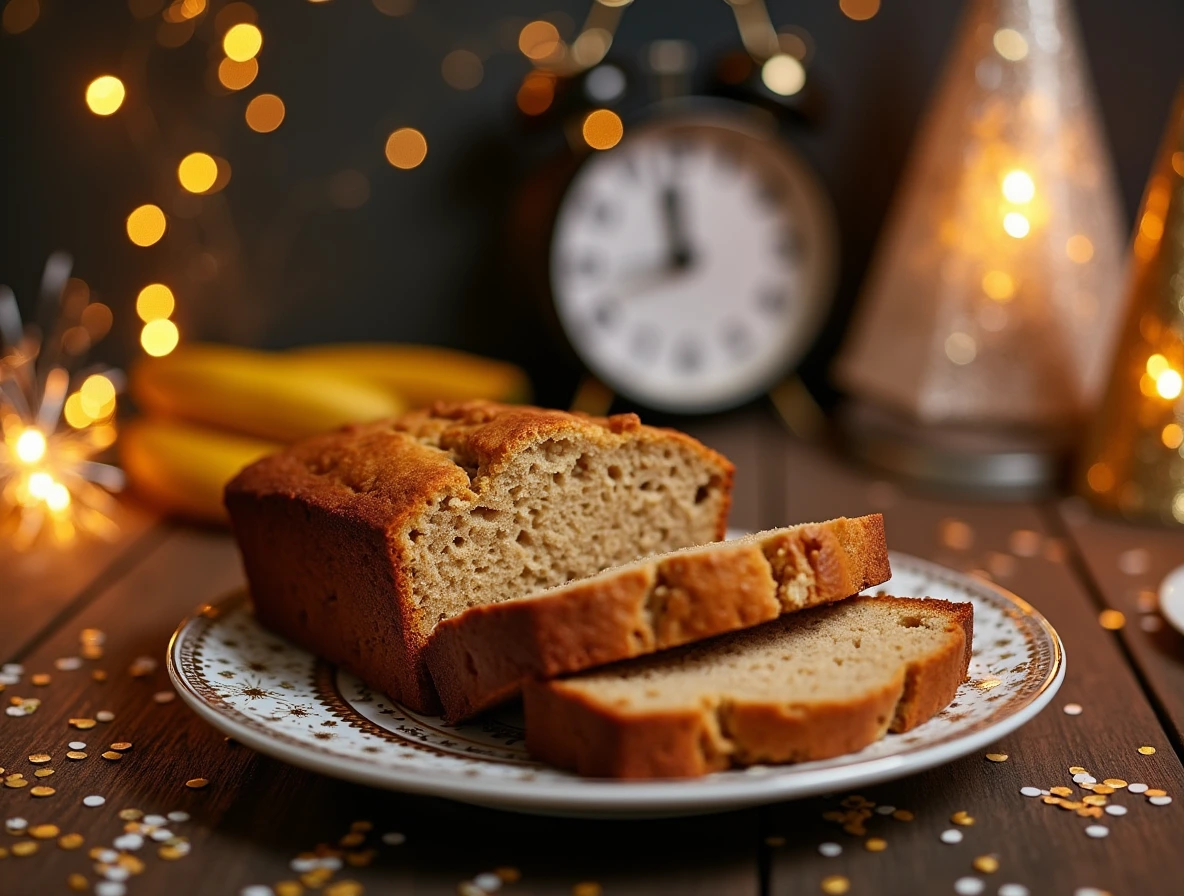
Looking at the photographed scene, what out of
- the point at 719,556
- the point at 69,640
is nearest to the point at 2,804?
the point at 69,640

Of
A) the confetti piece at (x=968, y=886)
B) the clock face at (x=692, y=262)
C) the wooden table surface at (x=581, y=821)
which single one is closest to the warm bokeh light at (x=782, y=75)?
the clock face at (x=692, y=262)

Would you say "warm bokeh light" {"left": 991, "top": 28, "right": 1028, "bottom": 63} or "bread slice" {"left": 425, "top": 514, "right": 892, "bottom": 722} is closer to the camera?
"bread slice" {"left": 425, "top": 514, "right": 892, "bottom": 722}

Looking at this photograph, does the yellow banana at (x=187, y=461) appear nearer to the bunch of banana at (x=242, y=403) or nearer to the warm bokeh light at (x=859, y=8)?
the bunch of banana at (x=242, y=403)

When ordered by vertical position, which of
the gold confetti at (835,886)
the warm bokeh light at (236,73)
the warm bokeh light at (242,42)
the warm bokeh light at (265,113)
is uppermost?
the warm bokeh light at (242,42)

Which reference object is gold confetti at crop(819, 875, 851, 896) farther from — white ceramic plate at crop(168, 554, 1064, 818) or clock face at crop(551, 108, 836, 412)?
clock face at crop(551, 108, 836, 412)

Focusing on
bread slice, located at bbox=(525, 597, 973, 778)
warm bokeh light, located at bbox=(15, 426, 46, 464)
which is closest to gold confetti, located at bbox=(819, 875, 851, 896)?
bread slice, located at bbox=(525, 597, 973, 778)

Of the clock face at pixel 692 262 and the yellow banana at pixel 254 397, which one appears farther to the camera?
the clock face at pixel 692 262
